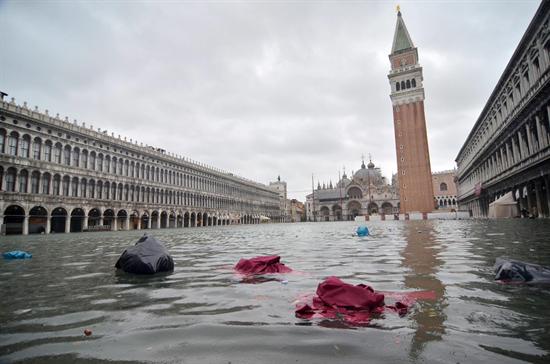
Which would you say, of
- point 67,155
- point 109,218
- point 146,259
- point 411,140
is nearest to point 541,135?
point 146,259

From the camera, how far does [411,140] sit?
68.1 metres

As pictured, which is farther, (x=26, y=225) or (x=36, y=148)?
(x=36, y=148)

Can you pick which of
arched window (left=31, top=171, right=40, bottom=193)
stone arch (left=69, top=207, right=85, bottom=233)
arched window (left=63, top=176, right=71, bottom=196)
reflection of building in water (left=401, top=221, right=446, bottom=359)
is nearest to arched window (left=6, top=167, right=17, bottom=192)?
arched window (left=31, top=171, right=40, bottom=193)

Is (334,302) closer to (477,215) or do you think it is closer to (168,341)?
(168,341)

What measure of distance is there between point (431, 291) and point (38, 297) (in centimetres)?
538

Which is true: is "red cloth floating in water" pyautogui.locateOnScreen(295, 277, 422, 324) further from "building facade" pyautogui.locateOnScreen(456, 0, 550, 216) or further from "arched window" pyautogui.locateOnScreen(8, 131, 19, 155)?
"arched window" pyautogui.locateOnScreen(8, 131, 19, 155)

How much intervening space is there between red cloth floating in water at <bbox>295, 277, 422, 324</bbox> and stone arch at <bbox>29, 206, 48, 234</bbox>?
4191 centimetres

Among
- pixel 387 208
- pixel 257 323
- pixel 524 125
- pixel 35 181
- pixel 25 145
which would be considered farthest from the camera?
pixel 387 208

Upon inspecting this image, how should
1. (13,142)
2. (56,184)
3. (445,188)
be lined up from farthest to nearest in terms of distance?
(445,188)
(56,184)
(13,142)

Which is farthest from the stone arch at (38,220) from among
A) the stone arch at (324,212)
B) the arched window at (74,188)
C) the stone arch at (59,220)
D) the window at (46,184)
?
the stone arch at (324,212)

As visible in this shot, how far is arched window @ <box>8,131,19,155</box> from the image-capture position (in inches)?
1367

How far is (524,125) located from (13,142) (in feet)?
156

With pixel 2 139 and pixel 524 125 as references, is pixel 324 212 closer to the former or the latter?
pixel 524 125

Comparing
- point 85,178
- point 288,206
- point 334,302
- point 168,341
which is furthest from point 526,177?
point 288,206
